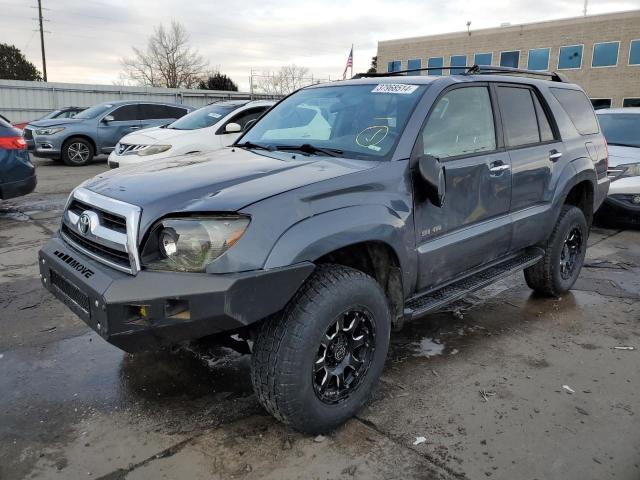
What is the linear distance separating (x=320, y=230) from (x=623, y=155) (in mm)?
6746

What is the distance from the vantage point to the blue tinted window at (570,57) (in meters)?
32.7

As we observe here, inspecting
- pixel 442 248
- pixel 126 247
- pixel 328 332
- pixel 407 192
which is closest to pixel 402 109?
pixel 407 192

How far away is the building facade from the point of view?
1209 inches

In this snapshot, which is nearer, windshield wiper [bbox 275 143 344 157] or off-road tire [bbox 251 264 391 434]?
off-road tire [bbox 251 264 391 434]

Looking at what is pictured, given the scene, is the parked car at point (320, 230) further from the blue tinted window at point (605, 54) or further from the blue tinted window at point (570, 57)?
the blue tinted window at point (570, 57)

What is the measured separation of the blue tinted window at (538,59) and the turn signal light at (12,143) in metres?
33.2

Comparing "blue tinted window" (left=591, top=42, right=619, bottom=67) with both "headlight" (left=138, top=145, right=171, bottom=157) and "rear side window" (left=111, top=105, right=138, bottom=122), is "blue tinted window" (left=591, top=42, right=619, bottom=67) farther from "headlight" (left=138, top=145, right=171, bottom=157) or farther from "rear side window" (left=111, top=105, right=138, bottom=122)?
"headlight" (left=138, top=145, right=171, bottom=157)

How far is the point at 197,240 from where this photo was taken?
90.6 inches

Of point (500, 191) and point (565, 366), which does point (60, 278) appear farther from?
point (565, 366)

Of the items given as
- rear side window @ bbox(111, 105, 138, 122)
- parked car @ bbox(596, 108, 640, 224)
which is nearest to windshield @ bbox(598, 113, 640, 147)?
→ parked car @ bbox(596, 108, 640, 224)

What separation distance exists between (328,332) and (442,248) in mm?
972

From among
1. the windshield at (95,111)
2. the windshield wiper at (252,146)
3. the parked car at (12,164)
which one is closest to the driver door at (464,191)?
the windshield wiper at (252,146)

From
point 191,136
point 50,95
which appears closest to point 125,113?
point 191,136

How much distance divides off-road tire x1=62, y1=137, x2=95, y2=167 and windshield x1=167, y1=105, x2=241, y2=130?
5486 mm
